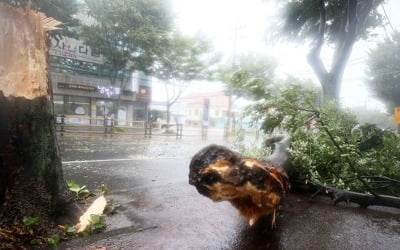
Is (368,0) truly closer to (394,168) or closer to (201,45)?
(394,168)

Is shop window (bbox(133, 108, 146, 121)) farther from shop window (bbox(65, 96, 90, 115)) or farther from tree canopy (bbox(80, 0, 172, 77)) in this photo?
tree canopy (bbox(80, 0, 172, 77))

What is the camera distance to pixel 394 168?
187 inches

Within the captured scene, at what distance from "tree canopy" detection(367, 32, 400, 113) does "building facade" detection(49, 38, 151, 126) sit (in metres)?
16.2

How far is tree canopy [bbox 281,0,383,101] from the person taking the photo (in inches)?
295

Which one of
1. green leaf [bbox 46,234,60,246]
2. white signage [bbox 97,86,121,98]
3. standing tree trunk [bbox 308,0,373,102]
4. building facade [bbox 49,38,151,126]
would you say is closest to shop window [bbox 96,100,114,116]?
building facade [bbox 49,38,151,126]

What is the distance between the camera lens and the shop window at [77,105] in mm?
20188

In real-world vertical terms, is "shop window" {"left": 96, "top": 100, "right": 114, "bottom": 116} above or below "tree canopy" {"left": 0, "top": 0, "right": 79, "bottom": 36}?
below

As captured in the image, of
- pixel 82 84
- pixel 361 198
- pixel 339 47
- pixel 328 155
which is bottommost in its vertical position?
pixel 361 198

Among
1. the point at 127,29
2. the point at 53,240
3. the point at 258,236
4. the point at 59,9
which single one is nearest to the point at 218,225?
the point at 258,236

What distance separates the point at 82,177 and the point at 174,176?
1869 millimetres

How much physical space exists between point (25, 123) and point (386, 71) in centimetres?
2001

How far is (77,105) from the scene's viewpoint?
20656 millimetres

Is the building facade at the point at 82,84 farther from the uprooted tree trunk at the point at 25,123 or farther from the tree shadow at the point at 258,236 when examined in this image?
the tree shadow at the point at 258,236

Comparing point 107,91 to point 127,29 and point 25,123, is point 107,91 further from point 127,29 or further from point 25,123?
point 25,123
